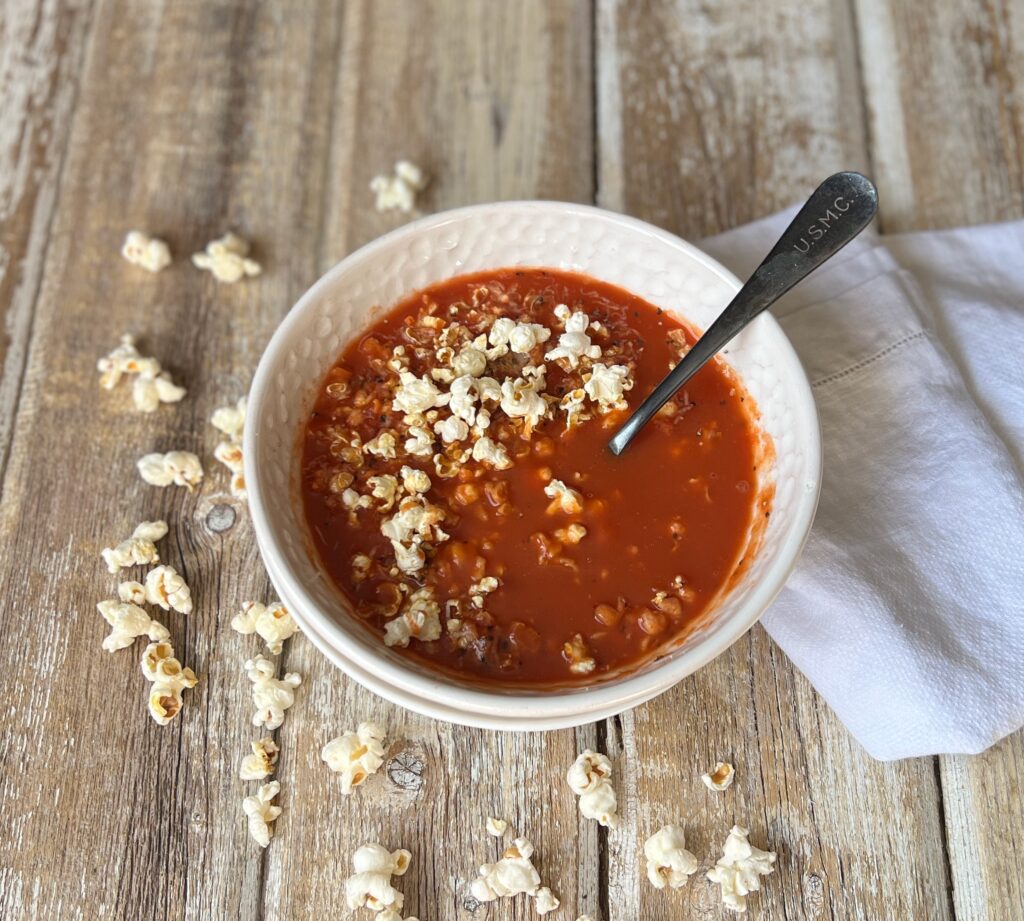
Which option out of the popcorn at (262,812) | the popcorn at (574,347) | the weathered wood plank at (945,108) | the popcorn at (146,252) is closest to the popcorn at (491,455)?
the popcorn at (574,347)

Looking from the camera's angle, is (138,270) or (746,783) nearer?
(746,783)

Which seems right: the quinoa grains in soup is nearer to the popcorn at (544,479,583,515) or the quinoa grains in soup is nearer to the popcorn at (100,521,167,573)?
the popcorn at (544,479,583,515)

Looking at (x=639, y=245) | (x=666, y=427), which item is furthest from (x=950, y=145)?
(x=666, y=427)

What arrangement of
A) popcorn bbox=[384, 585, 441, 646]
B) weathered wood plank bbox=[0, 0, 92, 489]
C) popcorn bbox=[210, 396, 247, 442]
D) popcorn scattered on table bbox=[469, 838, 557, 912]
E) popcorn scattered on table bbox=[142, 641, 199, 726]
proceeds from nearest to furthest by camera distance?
popcorn bbox=[384, 585, 441, 646] → popcorn scattered on table bbox=[469, 838, 557, 912] → popcorn scattered on table bbox=[142, 641, 199, 726] → popcorn bbox=[210, 396, 247, 442] → weathered wood plank bbox=[0, 0, 92, 489]

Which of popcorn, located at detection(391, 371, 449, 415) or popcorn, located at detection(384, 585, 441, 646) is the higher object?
popcorn, located at detection(391, 371, 449, 415)

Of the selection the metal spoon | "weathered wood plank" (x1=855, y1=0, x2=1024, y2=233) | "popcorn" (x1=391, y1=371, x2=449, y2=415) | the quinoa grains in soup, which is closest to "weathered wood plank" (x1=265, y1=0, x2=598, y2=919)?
the quinoa grains in soup

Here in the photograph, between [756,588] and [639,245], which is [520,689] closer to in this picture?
[756,588]
